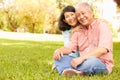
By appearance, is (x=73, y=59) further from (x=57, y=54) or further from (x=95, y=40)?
(x=95, y=40)

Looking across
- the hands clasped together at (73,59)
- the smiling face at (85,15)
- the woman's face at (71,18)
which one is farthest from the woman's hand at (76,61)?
the woman's face at (71,18)

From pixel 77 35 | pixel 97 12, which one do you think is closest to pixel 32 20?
pixel 97 12

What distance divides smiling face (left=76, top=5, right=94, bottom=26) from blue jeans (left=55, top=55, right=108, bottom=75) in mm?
555

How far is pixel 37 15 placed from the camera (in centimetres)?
4347

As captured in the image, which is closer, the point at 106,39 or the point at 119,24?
the point at 106,39

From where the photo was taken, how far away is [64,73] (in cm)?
530

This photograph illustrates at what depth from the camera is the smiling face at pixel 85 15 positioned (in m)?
5.34

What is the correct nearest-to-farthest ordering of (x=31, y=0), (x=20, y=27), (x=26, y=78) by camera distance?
(x=26, y=78) → (x=31, y=0) → (x=20, y=27)

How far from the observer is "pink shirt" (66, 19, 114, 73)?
17.4ft

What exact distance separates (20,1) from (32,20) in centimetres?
289

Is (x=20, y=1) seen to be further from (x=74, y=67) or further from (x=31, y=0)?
(x=74, y=67)

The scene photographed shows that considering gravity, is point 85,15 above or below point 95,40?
above

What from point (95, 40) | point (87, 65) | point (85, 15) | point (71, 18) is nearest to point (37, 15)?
point (71, 18)

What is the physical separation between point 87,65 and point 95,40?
438 mm
